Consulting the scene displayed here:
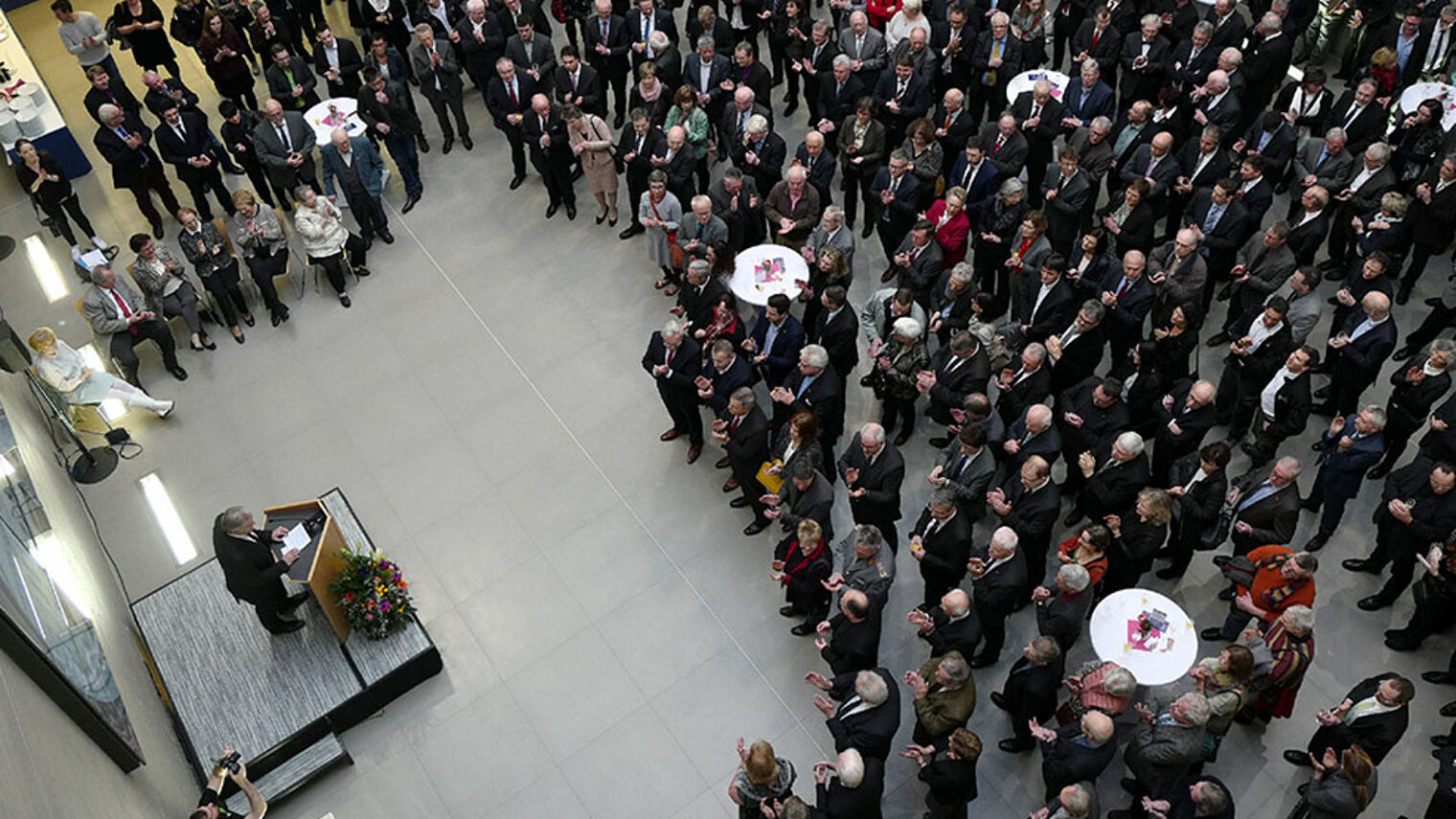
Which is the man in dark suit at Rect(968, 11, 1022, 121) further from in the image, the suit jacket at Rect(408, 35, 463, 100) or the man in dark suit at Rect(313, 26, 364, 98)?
the man in dark suit at Rect(313, 26, 364, 98)

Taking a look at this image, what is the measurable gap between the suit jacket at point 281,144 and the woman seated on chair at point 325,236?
82cm

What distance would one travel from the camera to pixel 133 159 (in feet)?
38.6

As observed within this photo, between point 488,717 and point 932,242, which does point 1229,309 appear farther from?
point 488,717

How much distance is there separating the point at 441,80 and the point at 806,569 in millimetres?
7840

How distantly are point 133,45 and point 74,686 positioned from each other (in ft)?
34.2

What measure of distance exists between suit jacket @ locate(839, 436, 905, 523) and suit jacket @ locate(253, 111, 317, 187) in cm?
725

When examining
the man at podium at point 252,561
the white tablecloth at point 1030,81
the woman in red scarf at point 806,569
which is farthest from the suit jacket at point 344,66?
the woman in red scarf at point 806,569

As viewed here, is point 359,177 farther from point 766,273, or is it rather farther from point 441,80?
point 766,273

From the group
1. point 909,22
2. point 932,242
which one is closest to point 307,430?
point 932,242

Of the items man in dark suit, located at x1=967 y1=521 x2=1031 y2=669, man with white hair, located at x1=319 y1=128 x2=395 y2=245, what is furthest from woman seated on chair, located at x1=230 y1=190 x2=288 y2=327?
man in dark suit, located at x1=967 y1=521 x2=1031 y2=669

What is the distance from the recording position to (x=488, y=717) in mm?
8242

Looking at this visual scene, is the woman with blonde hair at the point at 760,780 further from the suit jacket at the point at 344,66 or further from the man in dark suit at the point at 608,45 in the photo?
the suit jacket at the point at 344,66

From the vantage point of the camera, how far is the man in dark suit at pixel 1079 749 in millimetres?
6348

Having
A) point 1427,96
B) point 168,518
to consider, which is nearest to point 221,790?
point 168,518
